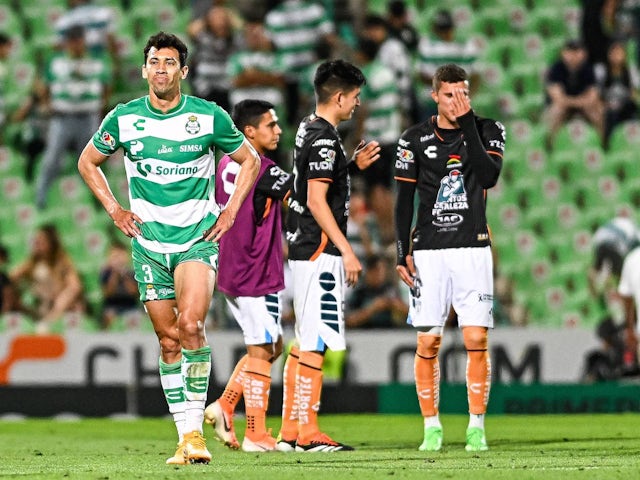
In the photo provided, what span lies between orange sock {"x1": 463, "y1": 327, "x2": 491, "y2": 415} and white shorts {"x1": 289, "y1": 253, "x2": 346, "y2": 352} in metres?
0.79

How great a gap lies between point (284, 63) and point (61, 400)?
4809 millimetres

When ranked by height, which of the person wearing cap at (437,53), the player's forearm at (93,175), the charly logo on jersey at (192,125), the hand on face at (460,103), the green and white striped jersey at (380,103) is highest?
the person wearing cap at (437,53)

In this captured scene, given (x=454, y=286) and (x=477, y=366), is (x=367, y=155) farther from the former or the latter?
(x=477, y=366)

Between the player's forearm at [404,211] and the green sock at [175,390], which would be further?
the player's forearm at [404,211]

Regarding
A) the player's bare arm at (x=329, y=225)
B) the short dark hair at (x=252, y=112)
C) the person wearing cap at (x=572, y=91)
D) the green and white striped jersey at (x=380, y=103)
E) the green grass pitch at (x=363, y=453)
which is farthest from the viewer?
the person wearing cap at (x=572, y=91)

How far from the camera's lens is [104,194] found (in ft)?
24.3

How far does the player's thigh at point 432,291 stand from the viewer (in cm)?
852

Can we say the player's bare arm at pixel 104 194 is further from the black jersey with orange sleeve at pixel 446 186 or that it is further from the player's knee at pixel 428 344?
the player's knee at pixel 428 344

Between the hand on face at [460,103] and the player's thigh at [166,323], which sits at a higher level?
the hand on face at [460,103]

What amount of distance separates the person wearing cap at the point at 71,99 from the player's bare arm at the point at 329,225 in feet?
26.3

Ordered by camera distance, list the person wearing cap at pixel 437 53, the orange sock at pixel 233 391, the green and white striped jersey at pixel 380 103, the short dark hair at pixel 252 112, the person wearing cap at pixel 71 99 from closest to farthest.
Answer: the orange sock at pixel 233 391 → the short dark hair at pixel 252 112 → the green and white striped jersey at pixel 380 103 → the person wearing cap at pixel 71 99 → the person wearing cap at pixel 437 53

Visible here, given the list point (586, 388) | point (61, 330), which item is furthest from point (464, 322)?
point (61, 330)

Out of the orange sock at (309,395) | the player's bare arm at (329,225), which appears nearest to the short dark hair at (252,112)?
the player's bare arm at (329,225)

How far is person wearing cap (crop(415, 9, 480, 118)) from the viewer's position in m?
16.1
